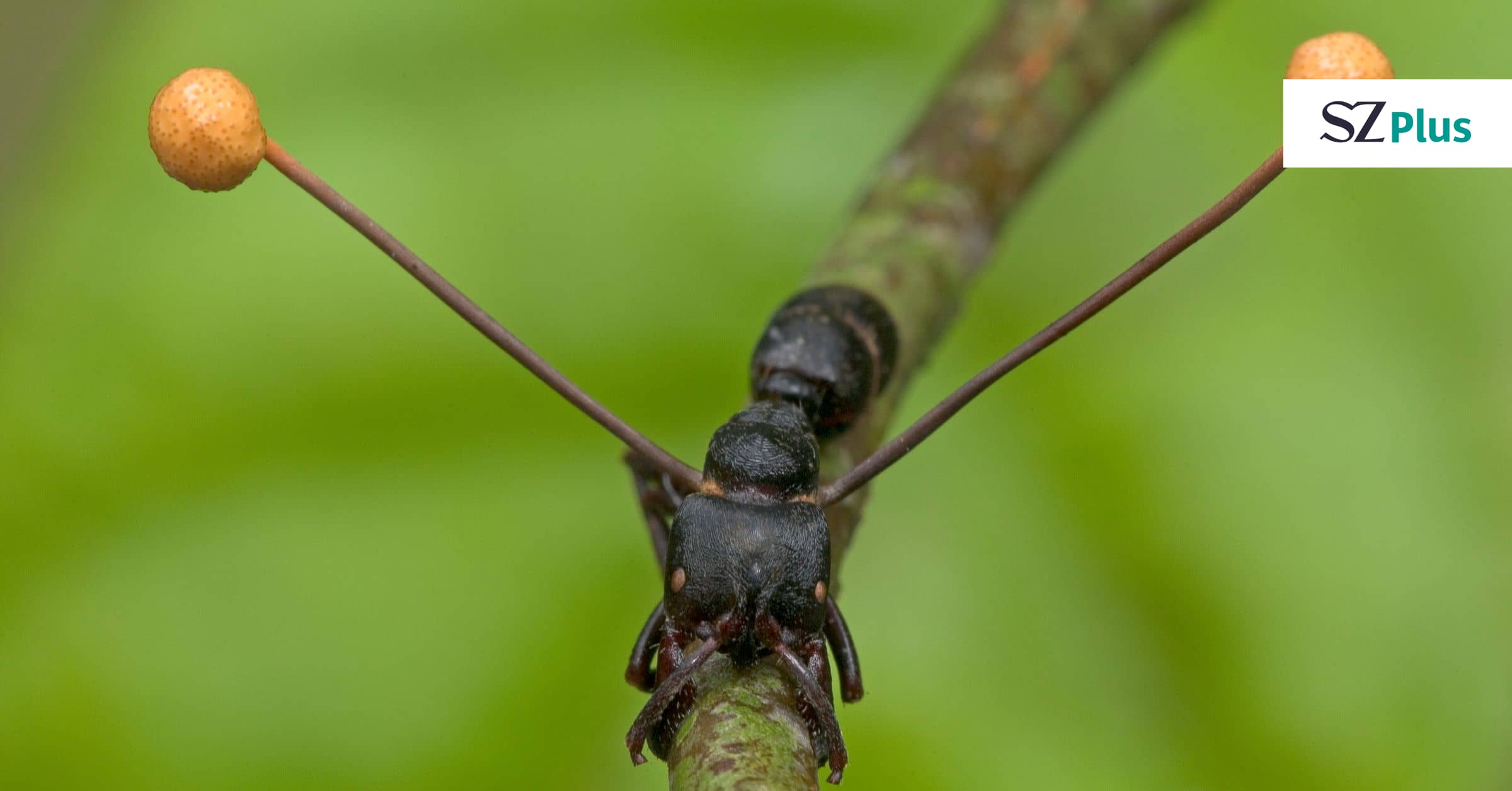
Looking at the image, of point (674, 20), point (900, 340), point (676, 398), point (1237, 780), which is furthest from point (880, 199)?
point (1237, 780)

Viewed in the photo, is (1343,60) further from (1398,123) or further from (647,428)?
(647,428)

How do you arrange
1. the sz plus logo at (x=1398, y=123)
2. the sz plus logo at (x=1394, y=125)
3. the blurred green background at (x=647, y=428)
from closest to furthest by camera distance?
the sz plus logo at (x=1398, y=123), the sz plus logo at (x=1394, y=125), the blurred green background at (x=647, y=428)

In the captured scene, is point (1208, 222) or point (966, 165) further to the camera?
point (966, 165)

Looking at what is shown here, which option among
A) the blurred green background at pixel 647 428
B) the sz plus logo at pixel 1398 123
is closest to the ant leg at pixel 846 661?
the sz plus logo at pixel 1398 123

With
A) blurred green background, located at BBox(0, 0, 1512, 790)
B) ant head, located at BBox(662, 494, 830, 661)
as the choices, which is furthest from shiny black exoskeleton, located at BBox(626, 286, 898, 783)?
blurred green background, located at BBox(0, 0, 1512, 790)

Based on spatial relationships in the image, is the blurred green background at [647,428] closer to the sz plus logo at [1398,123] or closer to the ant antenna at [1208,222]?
the sz plus logo at [1398,123]

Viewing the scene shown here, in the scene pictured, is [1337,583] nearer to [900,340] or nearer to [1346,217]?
[1346,217]

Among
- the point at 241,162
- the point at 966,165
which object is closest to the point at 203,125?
the point at 241,162
